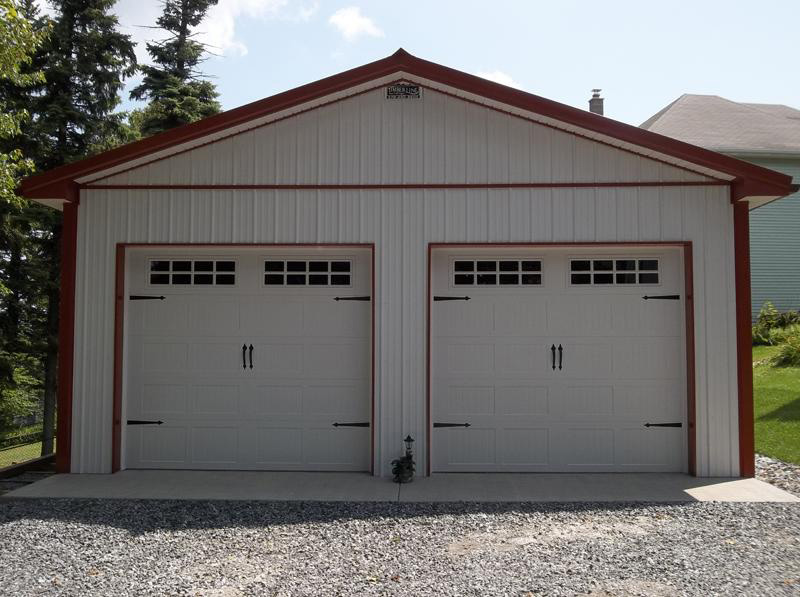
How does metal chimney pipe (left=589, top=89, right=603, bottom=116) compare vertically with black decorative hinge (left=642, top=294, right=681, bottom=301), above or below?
above

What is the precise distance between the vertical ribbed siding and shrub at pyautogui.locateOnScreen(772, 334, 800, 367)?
3534mm

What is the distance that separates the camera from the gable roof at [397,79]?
259 inches

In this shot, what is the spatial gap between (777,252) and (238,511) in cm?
1523

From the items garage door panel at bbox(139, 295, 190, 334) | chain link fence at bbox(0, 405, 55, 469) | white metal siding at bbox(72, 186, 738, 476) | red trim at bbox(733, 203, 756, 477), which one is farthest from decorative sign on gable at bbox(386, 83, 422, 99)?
chain link fence at bbox(0, 405, 55, 469)

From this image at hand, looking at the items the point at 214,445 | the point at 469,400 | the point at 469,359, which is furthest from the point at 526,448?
the point at 214,445

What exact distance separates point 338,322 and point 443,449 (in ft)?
5.58

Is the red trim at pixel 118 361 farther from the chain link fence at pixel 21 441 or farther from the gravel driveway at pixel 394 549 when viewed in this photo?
the chain link fence at pixel 21 441

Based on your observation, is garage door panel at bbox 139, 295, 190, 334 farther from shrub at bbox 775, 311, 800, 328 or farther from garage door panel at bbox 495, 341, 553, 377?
shrub at bbox 775, 311, 800, 328

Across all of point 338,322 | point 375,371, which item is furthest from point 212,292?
point 375,371

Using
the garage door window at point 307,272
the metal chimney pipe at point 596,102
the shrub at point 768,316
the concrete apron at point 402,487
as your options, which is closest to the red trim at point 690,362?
the concrete apron at point 402,487

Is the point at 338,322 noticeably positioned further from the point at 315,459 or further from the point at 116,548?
the point at 116,548

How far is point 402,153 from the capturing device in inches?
275

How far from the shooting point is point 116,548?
15.1 ft

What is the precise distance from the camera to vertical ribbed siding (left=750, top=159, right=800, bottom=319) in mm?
16203
